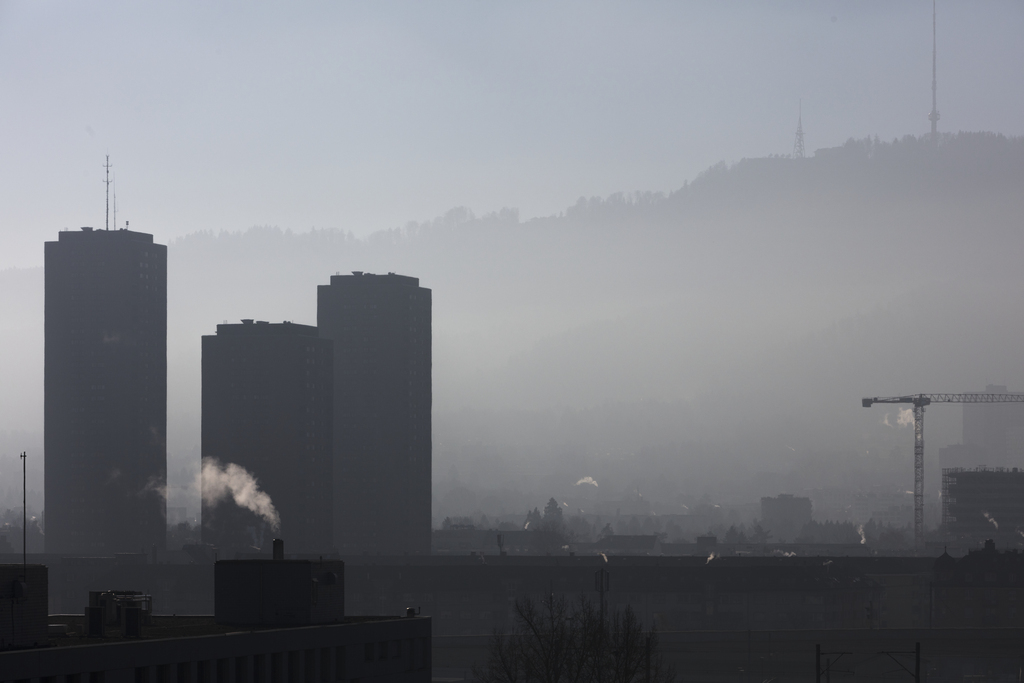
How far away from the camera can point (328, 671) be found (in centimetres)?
6894

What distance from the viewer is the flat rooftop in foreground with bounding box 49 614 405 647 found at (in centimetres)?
6331

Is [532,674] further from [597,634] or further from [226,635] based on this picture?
[226,635]

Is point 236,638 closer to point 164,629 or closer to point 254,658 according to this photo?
point 254,658

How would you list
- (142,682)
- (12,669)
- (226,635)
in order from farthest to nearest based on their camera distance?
(226,635), (142,682), (12,669)

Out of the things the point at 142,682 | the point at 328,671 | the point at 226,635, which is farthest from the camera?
the point at 328,671

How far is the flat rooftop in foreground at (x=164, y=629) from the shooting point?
6331cm

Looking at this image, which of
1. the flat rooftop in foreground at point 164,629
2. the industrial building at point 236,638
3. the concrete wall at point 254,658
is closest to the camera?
the concrete wall at point 254,658

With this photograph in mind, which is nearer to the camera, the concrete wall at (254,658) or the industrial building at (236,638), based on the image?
the concrete wall at (254,658)

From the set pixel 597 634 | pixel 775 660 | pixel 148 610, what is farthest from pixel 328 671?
pixel 775 660

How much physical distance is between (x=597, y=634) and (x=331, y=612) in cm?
Result: 2275

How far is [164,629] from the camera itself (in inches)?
2744

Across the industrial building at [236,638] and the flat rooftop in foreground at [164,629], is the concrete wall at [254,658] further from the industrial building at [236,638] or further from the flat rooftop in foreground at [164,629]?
the flat rooftop in foreground at [164,629]

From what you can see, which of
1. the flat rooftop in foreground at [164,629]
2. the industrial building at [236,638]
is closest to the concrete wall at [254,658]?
the industrial building at [236,638]

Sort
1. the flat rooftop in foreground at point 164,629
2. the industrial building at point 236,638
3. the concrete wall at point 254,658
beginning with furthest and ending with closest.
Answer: the flat rooftop in foreground at point 164,629
the industrial building at point 236,638
the concrete wall at point 254,658
